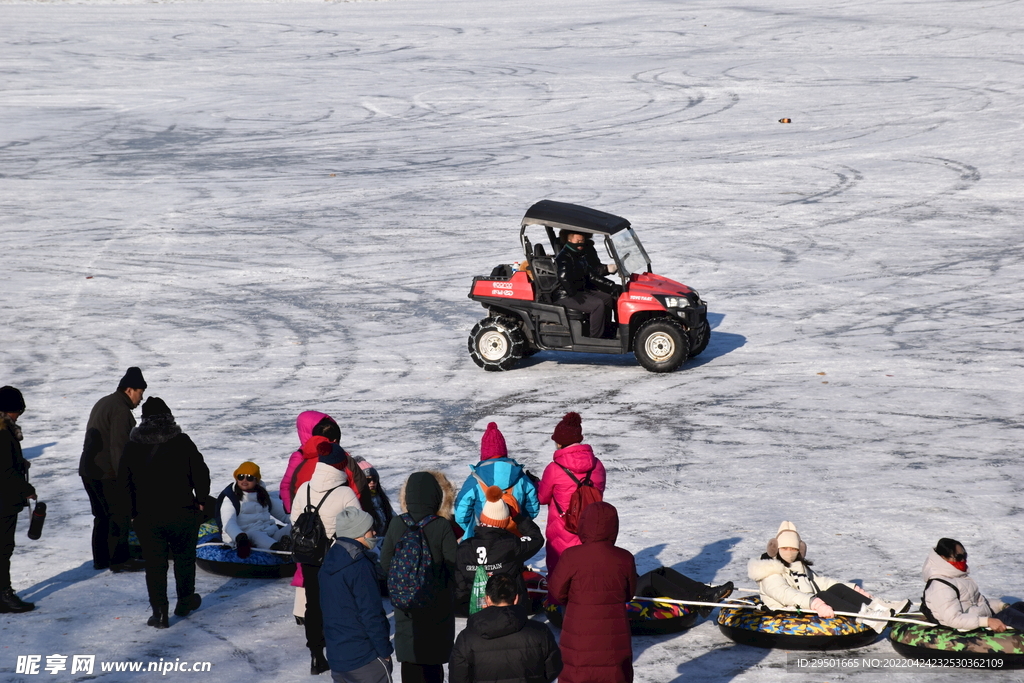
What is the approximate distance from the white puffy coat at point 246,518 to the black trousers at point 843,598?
13.1 ft

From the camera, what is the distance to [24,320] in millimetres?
17234

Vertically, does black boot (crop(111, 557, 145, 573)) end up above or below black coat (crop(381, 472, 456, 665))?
below

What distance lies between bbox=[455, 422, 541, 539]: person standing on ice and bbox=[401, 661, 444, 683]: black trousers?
1.07 m

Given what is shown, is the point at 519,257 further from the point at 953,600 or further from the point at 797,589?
the point at 953,600

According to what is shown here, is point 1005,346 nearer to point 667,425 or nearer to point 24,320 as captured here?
point 667,425

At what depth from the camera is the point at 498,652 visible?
529 cm

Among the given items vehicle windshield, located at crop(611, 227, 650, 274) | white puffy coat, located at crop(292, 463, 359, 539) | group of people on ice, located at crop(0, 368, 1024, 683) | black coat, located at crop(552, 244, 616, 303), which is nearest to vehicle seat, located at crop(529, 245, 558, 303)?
black coat, located at crop(552, 244, 616, 303)

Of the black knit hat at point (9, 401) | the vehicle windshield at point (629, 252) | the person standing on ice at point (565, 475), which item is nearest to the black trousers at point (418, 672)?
the person standing on ice at point (565, 475)

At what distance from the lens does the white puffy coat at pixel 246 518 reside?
8695 millimetres

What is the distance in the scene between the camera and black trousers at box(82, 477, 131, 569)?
8.51 metres

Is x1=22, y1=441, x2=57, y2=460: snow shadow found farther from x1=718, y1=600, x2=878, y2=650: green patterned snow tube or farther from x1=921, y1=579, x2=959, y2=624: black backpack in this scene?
x1=921, y1=579, x2=959, y2=624: black backpack

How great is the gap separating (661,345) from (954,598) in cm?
747

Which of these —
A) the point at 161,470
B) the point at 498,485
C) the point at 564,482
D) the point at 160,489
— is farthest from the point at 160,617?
the point at 564,482

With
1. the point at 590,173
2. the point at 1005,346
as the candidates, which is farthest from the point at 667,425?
the point at 590,173
